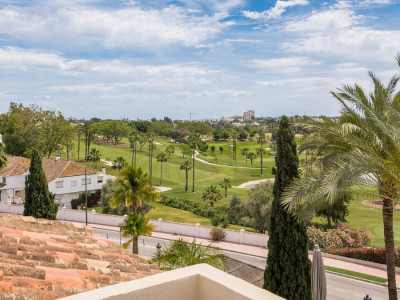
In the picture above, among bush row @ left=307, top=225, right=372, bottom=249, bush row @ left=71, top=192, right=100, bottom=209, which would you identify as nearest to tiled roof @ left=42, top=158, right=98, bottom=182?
bush row @ left=71, top=192, right=100, bottom=209

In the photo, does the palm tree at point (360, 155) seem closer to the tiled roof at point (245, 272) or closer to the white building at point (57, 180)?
the tiled roof at point (245, 272)

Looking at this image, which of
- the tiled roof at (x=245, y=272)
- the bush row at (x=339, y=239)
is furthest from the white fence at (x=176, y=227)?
the tiled roof at (x=245, y=272)

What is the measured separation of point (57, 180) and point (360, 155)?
52253mm

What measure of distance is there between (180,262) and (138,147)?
120653 mm

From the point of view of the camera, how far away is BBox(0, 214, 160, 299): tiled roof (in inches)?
234

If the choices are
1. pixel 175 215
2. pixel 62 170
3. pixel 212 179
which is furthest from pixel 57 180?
pixel 212 179

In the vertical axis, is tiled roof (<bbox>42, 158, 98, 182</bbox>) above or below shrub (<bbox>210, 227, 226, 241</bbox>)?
above

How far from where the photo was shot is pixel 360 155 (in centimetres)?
1340

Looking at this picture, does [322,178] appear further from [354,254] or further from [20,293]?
[354,254]

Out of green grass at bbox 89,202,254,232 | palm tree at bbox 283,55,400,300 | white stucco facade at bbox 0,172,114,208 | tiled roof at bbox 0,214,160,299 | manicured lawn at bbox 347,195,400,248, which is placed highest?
palm tree at bbox 283,55,400,300

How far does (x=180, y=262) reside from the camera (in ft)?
48.8

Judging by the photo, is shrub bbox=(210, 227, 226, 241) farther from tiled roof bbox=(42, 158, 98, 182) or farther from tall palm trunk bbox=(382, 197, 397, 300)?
tiled roof bbox=(42, 158, 98, 182)

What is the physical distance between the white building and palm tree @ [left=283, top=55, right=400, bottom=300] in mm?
47704

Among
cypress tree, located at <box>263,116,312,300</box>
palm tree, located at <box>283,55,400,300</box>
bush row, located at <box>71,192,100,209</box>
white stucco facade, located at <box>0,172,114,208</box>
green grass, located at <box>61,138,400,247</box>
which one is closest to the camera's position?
palm tree, located at <box>283,55,400,300</box>
